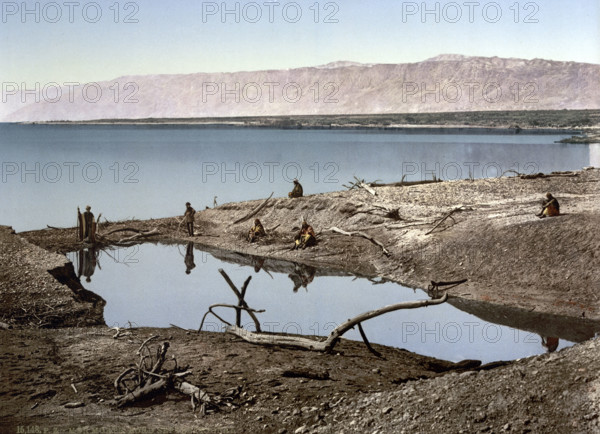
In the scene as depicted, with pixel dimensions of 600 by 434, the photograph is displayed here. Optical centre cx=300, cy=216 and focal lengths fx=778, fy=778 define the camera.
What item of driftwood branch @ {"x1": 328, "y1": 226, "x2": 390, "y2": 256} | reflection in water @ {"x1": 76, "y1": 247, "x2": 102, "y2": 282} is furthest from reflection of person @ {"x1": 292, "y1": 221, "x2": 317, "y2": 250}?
reflection in water @ {"x1": 76, "y1": 247, "x2": 102, "y2": 282}

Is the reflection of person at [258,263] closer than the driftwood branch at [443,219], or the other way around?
the driftwood branch at [443,219]

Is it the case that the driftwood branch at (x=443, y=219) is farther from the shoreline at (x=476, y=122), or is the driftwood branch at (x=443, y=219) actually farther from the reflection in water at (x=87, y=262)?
the shoreline at (x=476, y=122)

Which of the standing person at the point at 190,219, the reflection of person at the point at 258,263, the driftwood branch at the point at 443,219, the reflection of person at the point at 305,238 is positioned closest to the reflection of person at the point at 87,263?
the standing person at the point at 190,219

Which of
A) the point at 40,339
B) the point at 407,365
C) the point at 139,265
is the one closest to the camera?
the point at 407,365

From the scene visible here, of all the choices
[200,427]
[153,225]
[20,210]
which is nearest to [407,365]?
[200,427]

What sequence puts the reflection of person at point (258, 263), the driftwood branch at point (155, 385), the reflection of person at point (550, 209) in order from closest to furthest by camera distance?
the driftwood branch at point (155, 385) → the reflection of person at point (550, 209) → the reflection of person at point (258, 263)

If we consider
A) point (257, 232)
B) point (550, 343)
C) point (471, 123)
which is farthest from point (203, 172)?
point (471, 123)

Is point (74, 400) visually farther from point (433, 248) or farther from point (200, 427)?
point (433, 248)

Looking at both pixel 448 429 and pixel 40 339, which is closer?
pixel 448 429
